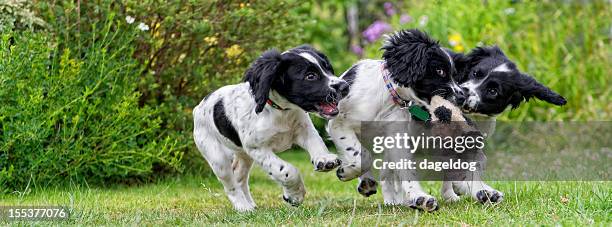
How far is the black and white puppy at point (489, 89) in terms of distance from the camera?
4984mm

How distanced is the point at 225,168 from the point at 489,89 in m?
1.70

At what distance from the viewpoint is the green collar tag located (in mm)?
4930

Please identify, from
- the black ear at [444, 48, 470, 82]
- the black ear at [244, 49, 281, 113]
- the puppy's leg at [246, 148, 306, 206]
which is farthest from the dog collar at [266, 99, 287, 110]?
the black ear at [444, 48, 470, 82]

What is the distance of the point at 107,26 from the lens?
6.56 meters

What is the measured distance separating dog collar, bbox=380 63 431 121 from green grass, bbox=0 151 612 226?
20.2 inches

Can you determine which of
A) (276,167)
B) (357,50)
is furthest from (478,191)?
(357,50)

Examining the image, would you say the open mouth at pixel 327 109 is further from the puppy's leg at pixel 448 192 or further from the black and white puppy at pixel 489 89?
the puppy's leg at pixel 448 192

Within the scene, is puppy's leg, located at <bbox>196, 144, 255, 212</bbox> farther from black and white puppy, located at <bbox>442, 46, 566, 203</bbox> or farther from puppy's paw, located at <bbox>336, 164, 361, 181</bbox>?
black and white puppy, located at <bbox>442, 46, 566, 203</bbox>

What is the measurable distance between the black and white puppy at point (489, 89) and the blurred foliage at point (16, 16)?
295cm

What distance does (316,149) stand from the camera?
4.90m

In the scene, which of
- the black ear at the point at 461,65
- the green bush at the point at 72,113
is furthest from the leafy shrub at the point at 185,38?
the black ear at the point at 461,65

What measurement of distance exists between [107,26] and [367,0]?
7778 millimetres

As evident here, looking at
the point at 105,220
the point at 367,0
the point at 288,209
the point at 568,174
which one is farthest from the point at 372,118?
the point at 367,0

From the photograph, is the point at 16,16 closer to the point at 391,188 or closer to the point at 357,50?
the point at 391,188
